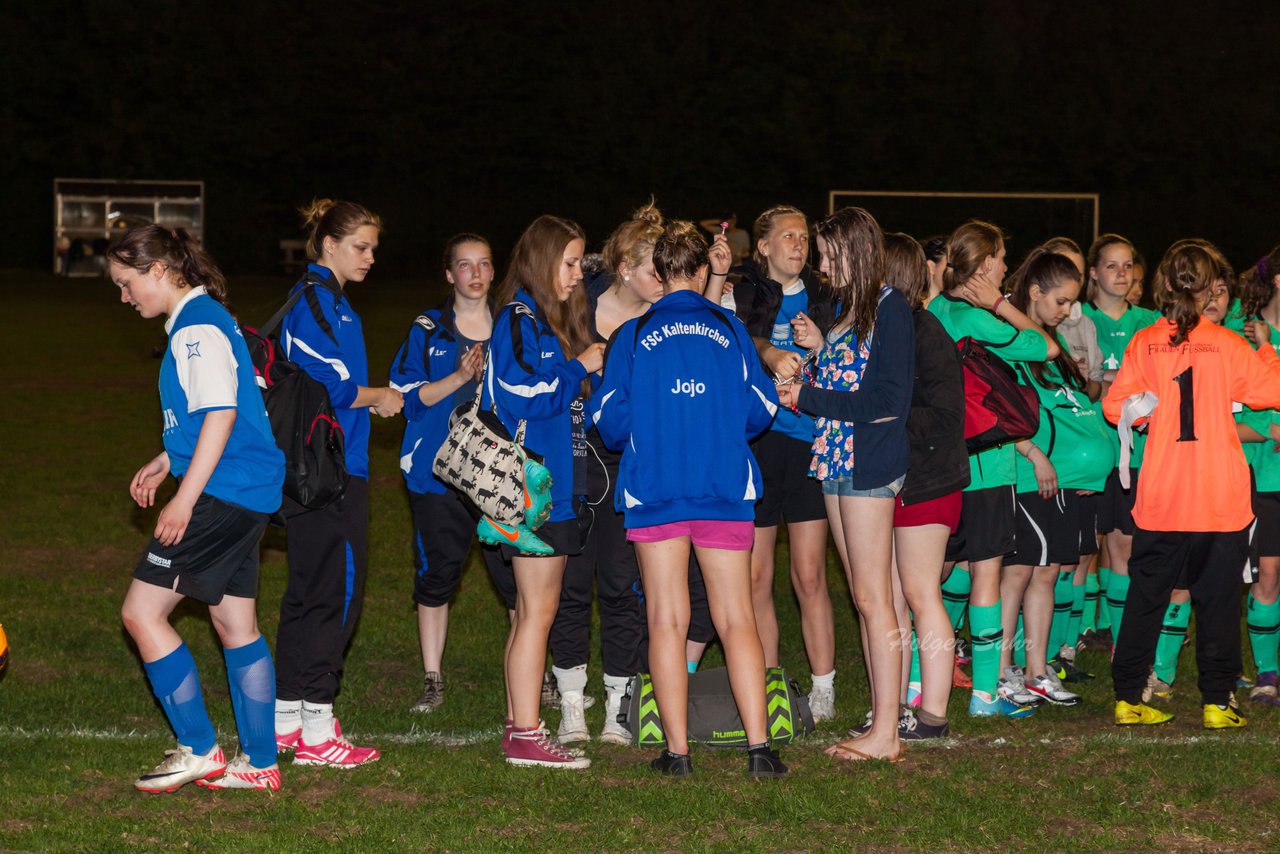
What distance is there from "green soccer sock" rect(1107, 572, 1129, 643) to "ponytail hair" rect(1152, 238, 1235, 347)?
58.5 inches

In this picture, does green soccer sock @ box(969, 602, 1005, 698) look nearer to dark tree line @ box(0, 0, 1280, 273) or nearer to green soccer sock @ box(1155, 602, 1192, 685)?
green soccer sock @ box(1155, 602, 1192, 685)

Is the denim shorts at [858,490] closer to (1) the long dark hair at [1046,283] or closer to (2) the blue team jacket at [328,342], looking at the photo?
(1) the long dark hair at [1046,283]

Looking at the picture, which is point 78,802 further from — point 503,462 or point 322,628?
point 503,462

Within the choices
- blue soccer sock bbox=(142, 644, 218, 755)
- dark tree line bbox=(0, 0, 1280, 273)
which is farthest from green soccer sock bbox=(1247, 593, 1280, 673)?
dark tree line bbox=(0, 0, 1280, 273)

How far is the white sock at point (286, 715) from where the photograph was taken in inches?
193

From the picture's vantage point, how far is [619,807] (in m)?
4.39

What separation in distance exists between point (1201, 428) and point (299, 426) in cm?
327

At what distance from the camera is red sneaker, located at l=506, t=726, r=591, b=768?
15.7ft

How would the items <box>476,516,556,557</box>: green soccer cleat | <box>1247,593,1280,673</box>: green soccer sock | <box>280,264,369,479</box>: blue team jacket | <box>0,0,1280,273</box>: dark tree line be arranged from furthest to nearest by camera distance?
1. <box>0,0,1280,273</box>: dark tree line
2. <box>1247,593,1280,673</box>: green soccer sock
3. <box>280,264,369,479</box>: blue team jacket
4. <box>476,516,556,557</box>: green soccer cleat

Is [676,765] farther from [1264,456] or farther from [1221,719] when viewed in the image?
[1264,456]

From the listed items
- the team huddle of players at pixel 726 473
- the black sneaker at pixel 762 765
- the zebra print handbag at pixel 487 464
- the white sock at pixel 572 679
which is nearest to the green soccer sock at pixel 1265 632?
the team huddle of players at pixel 726 473

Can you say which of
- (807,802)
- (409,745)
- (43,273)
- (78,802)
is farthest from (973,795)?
(43,273)

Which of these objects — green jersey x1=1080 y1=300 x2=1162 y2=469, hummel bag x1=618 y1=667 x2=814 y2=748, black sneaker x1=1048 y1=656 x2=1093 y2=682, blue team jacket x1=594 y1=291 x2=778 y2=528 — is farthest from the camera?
green jersey x1=1080 y1=300 x2=1162 y2=469

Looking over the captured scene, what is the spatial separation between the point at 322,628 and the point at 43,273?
41.3 m
